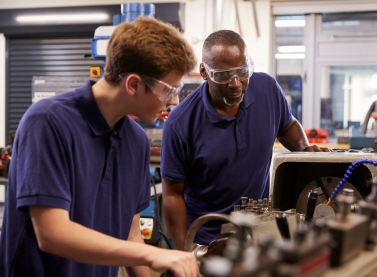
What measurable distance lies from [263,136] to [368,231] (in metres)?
0.92

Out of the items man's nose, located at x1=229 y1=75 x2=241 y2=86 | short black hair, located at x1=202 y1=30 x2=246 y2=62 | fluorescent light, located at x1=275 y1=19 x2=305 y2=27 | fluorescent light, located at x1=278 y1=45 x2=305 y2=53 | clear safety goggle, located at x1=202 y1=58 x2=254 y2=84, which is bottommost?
man's nose, located at x1=229 y1=75 x2=241 y2=86

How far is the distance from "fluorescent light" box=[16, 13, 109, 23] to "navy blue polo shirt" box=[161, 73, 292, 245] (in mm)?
3694

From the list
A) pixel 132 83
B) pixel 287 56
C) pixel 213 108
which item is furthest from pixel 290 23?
pixel 132 83

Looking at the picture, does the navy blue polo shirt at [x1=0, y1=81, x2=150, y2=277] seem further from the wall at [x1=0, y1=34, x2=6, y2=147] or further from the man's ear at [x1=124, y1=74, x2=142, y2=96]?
the wall at [x1=0, y1=34, x2=6, y2=147]

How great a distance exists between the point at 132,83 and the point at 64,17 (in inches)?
176

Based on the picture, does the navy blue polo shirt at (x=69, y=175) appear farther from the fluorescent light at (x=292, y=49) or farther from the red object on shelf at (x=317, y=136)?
the fluorescent light at (x=292, y=49)

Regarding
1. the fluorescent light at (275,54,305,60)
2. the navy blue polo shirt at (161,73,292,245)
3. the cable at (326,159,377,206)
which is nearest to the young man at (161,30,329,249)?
the navy blue polo shirt at (161,73,292,245)

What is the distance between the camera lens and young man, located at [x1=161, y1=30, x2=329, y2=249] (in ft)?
5.18

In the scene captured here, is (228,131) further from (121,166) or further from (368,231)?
(368,231)

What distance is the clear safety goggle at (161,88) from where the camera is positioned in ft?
3.49

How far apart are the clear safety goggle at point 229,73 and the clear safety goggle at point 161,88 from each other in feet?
1.47

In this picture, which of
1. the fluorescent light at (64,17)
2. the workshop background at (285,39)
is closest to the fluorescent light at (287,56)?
the workshop background at (285,39)

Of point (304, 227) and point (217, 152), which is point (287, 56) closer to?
point (217, 152)

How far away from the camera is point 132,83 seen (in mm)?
1061
